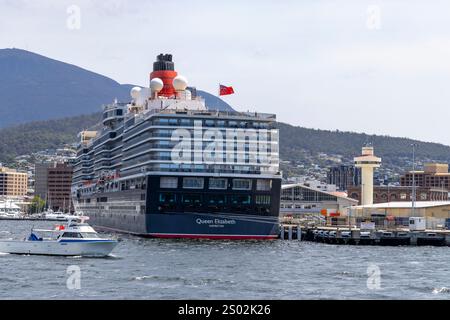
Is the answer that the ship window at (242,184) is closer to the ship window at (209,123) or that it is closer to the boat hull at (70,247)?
the ship window at (209,123)

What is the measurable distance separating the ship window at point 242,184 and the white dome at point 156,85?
33984mm

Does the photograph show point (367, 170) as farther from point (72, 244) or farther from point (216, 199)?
point (72, 244)

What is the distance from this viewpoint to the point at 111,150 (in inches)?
5133

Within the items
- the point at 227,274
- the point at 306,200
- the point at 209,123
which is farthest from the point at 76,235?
the point at 306,200

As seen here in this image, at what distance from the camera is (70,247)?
68.9m

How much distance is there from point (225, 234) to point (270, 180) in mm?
8126

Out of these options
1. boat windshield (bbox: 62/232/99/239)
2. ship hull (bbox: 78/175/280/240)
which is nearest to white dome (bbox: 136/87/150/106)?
ship hull (bbox: 78/175/280/240)

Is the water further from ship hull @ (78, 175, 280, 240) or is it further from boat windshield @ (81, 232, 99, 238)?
ship hull @ (78, 175, 280, 240)

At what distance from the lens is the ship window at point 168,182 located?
3757 inches

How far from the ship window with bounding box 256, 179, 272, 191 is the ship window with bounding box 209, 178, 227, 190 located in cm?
363
